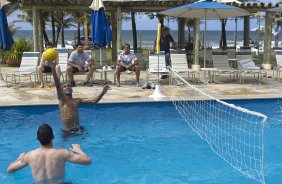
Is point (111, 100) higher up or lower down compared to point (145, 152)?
higher up

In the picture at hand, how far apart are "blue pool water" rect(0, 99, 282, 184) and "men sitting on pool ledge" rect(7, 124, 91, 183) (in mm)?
1501

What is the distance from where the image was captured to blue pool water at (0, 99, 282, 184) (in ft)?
20.4

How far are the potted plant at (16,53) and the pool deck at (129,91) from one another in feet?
15.3

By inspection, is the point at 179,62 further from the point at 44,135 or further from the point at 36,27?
the point at 44,135

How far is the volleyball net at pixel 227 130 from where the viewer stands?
6719 millimetres

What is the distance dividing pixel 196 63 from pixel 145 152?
28.7 ft

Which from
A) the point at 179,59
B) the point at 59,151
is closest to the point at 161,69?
the point at 179,59

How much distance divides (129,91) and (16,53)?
8.50m

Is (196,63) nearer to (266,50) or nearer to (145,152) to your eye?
(266,50)

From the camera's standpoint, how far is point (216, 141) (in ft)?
25.7

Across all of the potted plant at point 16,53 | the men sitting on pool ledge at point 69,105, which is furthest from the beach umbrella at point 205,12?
the potted plant at point 16,53

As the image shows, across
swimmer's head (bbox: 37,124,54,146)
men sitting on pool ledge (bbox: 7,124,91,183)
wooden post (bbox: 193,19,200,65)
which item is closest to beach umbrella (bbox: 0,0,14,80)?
wooden post (bbox: 193,19,200,65)

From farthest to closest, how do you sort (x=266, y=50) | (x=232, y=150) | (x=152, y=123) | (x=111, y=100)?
(x=266, y=50) < (x=111, y=100) < (x=152, y=123) < (x=232, y=150)

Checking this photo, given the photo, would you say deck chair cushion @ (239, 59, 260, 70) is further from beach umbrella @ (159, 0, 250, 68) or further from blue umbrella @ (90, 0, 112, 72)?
blue umbrella @ (90, 0, 112, 72)
